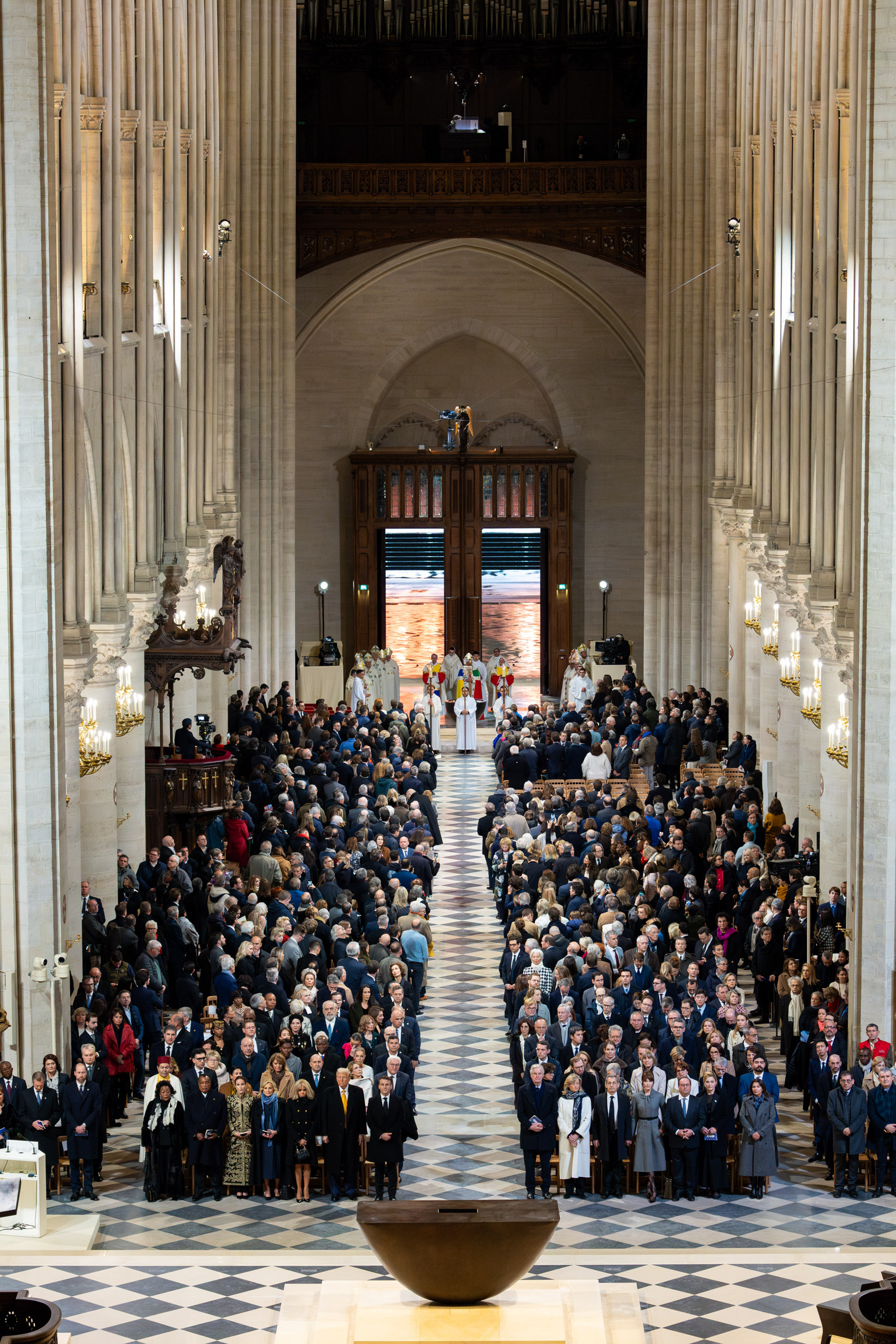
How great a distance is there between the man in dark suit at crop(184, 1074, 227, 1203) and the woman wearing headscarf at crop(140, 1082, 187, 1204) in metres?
0.09

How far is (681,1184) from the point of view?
15805mm

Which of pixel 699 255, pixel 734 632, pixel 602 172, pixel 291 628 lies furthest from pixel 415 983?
pixel 602 172

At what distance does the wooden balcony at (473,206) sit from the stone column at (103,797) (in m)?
22.0

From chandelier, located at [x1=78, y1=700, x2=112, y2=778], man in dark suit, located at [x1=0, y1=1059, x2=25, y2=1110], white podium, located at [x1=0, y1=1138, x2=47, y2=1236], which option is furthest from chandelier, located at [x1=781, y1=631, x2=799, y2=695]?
white podium, located at [x1=0, y1=1138, x2=47, y2=1236]

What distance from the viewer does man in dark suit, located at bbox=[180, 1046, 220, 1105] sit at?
15.5 metres

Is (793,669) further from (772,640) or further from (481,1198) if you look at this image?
(481,1198)

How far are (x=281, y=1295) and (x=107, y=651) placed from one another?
1025 centimetres

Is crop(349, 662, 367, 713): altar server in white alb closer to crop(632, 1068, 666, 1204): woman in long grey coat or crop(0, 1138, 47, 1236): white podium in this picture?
crop(632, 1068, 666, 1204): woman in long grey coat

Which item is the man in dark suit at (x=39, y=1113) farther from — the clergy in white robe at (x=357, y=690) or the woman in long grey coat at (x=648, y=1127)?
the clergy in white robe at (x=357, y=690)

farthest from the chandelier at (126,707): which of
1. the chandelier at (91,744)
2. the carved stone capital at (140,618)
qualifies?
the chandelier at (91,744)

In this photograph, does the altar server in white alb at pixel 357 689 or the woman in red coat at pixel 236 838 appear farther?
the altar server in white alb at pixel 357 689

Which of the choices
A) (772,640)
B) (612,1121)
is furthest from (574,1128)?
(772,640)

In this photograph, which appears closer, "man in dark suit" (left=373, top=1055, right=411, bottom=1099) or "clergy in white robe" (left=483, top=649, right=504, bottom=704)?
"man in dark suit" (left=373, top=1055, right=411, bottom=1099)

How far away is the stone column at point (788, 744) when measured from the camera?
26719mm
